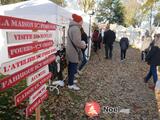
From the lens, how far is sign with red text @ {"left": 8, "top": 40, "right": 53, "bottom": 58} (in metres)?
2.59

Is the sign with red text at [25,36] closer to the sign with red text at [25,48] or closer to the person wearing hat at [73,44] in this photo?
the sign with red text at [25,48]

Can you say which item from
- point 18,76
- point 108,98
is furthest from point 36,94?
point 108,98

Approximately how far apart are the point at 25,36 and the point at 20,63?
36 cm

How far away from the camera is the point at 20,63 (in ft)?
9.14

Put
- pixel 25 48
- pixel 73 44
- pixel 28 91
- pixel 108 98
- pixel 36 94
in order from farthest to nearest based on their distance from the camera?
pixel 108 98, pixel 73 44, pixel 36 94, pixel 28 91, pixel 25 48

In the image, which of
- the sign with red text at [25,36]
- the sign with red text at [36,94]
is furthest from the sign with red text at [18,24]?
the sign with red text at [36,94]

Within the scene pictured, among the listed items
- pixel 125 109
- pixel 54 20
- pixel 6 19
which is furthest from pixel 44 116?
pixel 54 20

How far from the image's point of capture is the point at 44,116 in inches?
189

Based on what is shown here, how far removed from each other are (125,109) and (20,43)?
3.74 meters

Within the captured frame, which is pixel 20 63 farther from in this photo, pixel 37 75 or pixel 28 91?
pixel 37 75

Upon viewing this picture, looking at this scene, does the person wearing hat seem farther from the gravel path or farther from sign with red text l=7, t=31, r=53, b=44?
sign with red text l=7, t=31, r=53, b=44

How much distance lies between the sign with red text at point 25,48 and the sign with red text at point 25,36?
0.06 m

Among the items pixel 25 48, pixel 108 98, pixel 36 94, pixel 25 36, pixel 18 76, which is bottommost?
pixel 108 98

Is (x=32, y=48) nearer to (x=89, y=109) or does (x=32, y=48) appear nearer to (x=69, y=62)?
(x=89, y=109)
